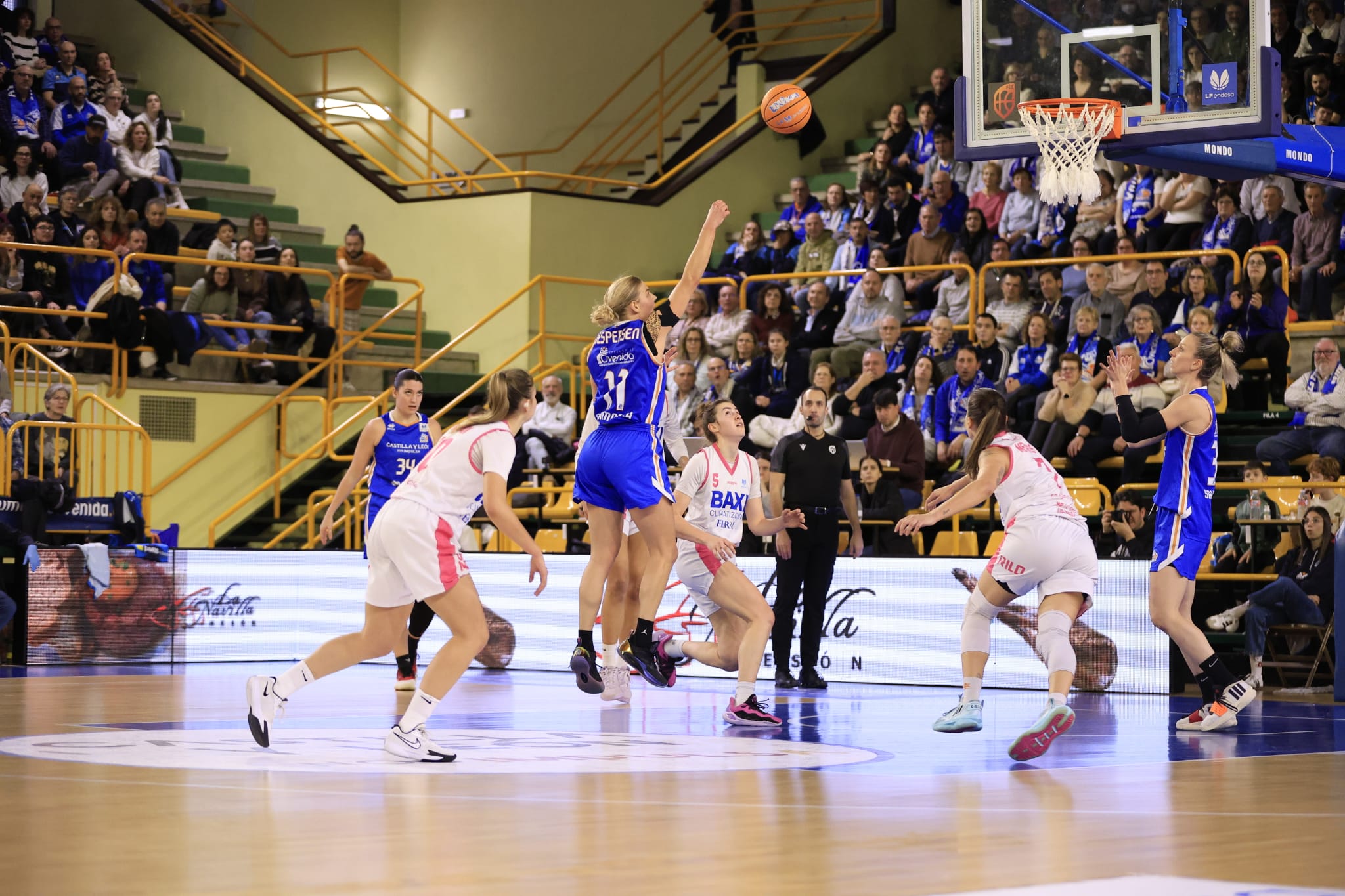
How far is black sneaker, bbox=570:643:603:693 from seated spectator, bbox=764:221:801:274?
11.1 meters

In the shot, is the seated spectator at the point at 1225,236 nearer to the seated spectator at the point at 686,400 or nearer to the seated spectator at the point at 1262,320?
the seated spectator at the point at 1262,320

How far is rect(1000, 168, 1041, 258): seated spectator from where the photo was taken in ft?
58.2

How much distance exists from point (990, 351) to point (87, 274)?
9992 millimetres

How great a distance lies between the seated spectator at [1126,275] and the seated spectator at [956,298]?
61.2 inches

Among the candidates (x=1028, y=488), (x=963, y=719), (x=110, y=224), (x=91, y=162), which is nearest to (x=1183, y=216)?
(x=1028, y=488)

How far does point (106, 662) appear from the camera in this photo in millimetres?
14781

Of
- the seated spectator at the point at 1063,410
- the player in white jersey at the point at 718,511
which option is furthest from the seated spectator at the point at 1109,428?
the player in white jersey at the point at 718,511

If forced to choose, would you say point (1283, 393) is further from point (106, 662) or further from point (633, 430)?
point (106, 662)

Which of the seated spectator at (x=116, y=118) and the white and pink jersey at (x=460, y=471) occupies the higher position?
the seated spectator at (x=116, y=118)

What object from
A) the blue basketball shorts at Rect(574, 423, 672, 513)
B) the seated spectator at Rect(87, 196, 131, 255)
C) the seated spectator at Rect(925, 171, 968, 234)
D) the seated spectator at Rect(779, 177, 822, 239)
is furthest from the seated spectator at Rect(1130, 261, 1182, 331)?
the seated spectator at Rect(87, 196, 131, 255)

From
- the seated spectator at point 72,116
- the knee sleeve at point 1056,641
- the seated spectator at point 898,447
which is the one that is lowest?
the knee sleeve at point 1056,641

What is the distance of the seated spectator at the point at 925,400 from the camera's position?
16016 mm

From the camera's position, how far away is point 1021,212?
1791 centimetres

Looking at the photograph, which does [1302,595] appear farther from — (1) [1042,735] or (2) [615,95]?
(2) [615,95]
